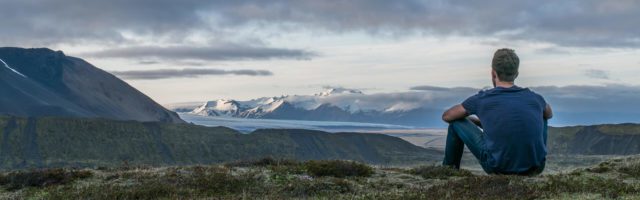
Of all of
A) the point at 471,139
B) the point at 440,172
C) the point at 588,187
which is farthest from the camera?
the point at 440,172

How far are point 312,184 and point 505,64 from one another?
4765mm

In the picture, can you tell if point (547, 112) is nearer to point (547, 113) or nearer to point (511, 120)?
point (547, 113)

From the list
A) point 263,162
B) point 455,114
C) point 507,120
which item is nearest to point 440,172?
point 455,114

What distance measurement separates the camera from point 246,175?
16.8 metres

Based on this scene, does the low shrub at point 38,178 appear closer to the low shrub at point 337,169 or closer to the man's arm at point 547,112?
the low shrub at point 337,169

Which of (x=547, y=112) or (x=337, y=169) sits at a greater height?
(x=547, y=112)

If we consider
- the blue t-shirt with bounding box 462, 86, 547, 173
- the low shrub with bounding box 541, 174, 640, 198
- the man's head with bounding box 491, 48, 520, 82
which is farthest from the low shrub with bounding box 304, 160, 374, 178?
the man's head with bounding box 491, 48, 520, 82

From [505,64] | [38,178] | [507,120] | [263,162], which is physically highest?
[505,64]

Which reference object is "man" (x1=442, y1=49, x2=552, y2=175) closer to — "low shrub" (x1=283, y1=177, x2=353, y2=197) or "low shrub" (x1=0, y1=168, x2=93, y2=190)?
"low shrub" (x1=283, y1=177, x2=353, y2=197)

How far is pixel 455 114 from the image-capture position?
13398 millimetres

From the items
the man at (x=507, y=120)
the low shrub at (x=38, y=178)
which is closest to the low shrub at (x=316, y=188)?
the man at (x=507, y=120)

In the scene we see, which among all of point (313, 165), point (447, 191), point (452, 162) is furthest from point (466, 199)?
point (313, 165)

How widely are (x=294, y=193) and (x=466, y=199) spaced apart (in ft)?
12.7

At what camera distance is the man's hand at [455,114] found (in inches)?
522
